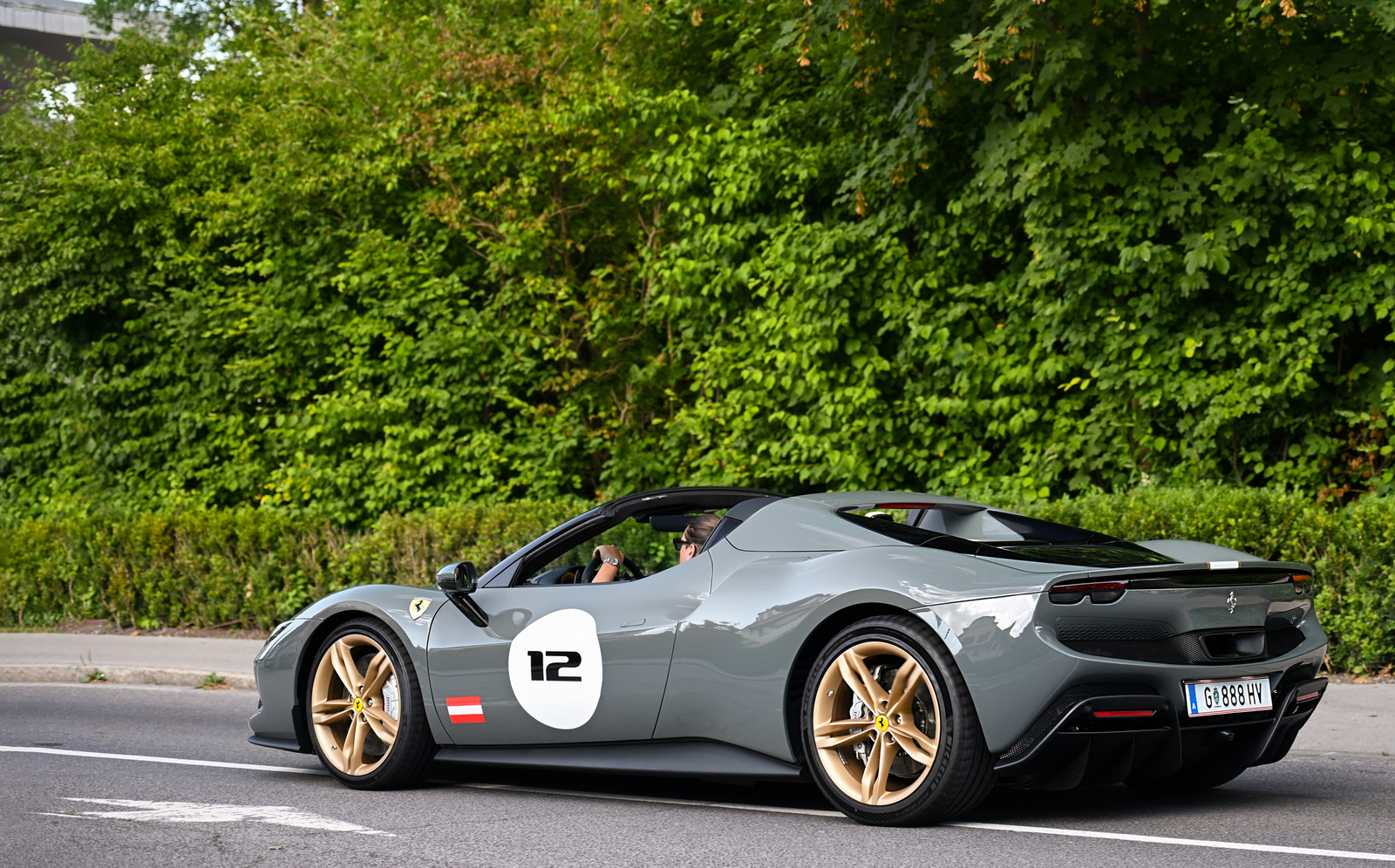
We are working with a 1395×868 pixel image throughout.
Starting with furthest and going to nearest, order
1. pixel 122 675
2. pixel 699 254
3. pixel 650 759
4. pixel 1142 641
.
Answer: pixel 699 254
pixel 122 675
pixel 650 759
pixel 1142 641

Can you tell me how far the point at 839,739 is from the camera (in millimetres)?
4895

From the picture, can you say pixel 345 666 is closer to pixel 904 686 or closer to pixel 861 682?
pixel 861 682

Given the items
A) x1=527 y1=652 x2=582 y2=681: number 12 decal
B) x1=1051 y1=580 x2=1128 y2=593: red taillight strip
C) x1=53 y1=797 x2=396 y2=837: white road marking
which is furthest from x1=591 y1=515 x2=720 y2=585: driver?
x1=1051 y1=580 x2=1128 y2=593: red taillight strip

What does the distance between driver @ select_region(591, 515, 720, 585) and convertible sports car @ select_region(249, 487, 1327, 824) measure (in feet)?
0.04

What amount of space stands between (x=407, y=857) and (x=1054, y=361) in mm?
8605

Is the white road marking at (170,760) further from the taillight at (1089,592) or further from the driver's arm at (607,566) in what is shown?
the taillight at (1089,592)

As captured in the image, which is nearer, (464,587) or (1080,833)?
(1080,833)

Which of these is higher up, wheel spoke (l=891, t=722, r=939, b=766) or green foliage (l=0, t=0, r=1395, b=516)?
green foliage (l=0, t=0, r=1395, b=516)

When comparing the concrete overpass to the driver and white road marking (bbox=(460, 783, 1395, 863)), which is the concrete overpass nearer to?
the driver

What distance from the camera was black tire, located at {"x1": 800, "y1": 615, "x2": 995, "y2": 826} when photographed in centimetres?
459

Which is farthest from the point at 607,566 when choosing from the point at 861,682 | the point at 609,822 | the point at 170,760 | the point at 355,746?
the point at 170,760

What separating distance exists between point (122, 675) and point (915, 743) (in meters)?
9.13

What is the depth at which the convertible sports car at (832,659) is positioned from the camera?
4.53 metres

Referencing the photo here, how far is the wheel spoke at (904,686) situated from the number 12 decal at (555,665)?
1484 mm
